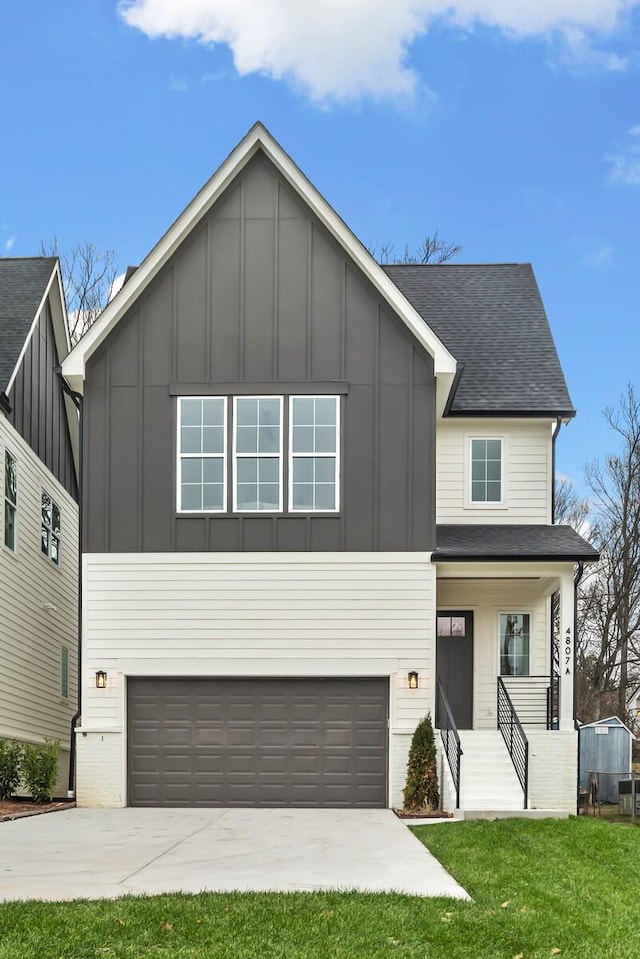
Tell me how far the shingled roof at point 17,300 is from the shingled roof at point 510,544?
24.3 feet

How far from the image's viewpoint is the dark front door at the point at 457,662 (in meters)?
18.5

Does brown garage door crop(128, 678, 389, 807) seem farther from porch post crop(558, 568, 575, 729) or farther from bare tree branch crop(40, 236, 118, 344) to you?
bare tree branch crop(40, 236, 118, 344)

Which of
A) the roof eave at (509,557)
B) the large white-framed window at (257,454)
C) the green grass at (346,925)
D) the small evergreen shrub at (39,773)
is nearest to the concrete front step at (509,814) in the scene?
the roof eave at (509,557)

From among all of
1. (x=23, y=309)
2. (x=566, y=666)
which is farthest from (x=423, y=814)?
(x=23, y=309)

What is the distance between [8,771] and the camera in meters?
16.0

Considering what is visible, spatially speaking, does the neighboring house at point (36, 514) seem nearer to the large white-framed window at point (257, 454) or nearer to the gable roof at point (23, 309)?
the gable roof at point (23, 309)

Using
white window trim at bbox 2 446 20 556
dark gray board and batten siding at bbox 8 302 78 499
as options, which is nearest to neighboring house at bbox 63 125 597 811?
white window trim at bbox 2 446 20 556

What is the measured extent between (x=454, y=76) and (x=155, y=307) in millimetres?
25937

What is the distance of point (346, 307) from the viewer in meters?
17.0

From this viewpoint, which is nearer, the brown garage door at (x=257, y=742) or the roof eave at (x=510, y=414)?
the brown garage door at (x=257, y=742)

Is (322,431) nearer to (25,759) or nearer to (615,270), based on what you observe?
(25,759)

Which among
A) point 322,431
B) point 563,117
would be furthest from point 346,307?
point 563,117

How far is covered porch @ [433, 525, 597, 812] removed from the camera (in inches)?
626

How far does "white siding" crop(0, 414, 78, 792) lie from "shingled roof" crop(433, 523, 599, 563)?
279 inches
